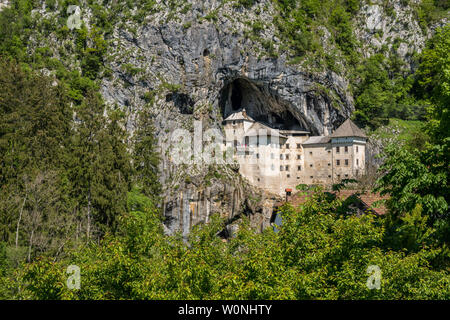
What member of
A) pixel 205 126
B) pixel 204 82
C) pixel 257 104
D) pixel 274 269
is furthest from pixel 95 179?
pixel 257 104

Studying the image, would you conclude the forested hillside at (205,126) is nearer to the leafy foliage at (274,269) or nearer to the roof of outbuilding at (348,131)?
the leafy foliage at (274,269)

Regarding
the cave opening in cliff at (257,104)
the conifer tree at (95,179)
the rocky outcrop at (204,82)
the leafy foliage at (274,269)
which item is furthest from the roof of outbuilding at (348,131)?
the leafy foliage at (274,269)

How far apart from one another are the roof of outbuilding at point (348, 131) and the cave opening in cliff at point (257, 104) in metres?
5.94

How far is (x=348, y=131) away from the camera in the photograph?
67.2m

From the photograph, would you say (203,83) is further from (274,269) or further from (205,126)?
(274,269)

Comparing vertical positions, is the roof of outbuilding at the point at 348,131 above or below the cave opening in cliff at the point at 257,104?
below

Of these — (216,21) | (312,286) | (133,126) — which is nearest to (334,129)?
(216,21)

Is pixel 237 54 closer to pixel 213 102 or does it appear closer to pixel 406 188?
pixel 213 102

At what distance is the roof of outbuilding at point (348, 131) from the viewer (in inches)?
2638

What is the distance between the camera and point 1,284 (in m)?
20.7

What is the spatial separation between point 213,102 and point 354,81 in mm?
23184

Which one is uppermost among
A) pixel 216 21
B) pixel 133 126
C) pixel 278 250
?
pixel 216 21

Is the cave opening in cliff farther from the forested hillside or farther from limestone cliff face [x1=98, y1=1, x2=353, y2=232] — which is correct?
the forested hillside

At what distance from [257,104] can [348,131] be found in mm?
14281
